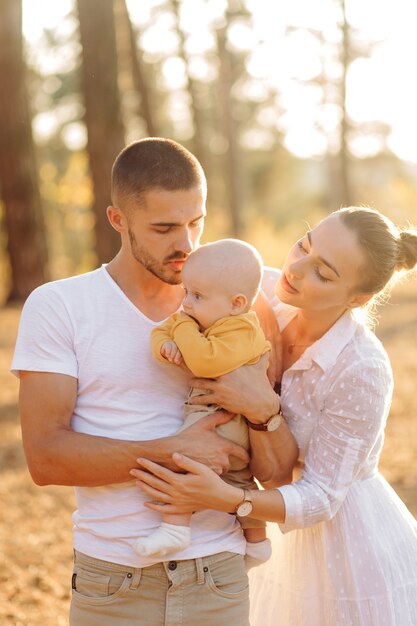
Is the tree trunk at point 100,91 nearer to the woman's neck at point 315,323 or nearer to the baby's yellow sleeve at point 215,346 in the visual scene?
the woman's neck at point 315,323

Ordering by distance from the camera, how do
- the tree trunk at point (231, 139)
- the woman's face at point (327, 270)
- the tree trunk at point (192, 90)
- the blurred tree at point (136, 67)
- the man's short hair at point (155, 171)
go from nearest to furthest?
the woman's face at point (327, 270)
the man's short hair at point (155, 171)
the blurred tree at point (136, 67)
the tree trunk at point (192, 90)
the tree trunk at point (231, 139)

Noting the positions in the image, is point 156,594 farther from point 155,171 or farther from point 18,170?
point 18,170

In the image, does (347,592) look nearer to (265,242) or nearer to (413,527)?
(413,527)

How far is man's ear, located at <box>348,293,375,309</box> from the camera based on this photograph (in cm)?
310

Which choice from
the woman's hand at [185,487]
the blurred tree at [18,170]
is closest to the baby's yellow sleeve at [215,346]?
the woman's hand at [185,487]

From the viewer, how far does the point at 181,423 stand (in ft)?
10.00

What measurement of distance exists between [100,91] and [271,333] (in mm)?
7022

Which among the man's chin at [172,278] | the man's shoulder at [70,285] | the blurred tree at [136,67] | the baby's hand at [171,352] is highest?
the man's shoulder at [70,285]

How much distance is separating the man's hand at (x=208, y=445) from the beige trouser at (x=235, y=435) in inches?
1.1

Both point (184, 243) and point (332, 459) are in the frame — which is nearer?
point (332, 459)

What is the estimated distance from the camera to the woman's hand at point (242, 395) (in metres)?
2.92

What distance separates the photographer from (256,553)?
10.2ft

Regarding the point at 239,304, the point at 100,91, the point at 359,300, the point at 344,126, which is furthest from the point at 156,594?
the point at 344,126

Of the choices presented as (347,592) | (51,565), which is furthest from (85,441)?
(51,565)
